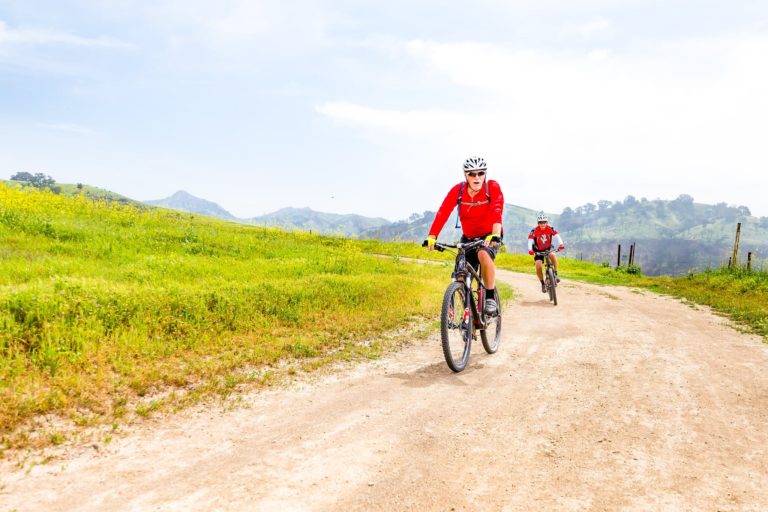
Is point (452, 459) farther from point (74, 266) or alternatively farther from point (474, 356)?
point (74, 266)

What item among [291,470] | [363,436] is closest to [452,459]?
[363,436]

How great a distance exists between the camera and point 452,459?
403cm

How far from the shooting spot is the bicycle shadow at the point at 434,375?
6410mm

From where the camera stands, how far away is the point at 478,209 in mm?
7855

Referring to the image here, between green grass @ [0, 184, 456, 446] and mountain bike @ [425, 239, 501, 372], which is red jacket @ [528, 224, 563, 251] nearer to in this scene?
green grass @ [0, 184, 456, 446]

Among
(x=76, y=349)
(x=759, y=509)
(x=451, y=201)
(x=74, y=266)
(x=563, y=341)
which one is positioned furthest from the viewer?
(x=74, y=266)

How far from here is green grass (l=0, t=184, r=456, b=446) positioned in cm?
541

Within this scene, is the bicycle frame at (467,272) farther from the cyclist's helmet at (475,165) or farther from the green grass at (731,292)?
the green grass at (731,292)

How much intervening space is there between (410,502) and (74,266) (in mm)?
11069

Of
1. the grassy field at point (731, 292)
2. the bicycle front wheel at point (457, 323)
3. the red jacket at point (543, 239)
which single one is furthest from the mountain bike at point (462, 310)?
the red jacket at point (543, 239)

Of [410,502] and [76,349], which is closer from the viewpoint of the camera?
[410,502]

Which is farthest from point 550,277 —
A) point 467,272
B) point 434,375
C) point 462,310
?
point 434,375

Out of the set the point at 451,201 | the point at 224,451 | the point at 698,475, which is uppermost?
the point at 451,201

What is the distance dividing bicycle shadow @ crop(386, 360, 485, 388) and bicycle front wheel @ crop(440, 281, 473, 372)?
0.14 meters
